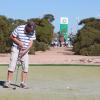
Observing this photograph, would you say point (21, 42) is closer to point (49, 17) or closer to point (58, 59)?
point (58, 59)

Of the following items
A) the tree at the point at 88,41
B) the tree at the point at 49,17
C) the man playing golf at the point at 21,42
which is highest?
the tree at the point at 49,17

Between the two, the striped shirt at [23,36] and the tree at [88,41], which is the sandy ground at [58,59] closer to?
the tree at [88,41]

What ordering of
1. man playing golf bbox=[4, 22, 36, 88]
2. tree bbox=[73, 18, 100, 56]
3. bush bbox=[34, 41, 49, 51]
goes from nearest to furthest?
man playing golf bbox=[4, 22, 36, 88], tree bbox=[73, 18, 100, 56], bush bbox=[34, 41, 49, 51]

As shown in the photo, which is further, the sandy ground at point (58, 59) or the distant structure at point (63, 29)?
the distant structure at point (63, 29)

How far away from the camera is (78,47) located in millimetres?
35156

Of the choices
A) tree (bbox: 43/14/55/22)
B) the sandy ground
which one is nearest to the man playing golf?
the sandy ground

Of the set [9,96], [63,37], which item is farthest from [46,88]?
[63,37]

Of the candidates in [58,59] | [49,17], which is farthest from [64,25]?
[58,59]

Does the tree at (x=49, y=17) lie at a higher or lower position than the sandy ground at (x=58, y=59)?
higher

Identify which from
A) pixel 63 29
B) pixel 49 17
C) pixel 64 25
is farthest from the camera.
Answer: pixel 63 29

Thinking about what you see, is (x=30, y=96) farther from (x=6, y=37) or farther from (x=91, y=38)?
(x=91, y=38)

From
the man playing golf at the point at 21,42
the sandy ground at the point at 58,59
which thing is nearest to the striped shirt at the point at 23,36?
the man playing golf at the point at 21,42

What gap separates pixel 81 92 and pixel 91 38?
80.0ft

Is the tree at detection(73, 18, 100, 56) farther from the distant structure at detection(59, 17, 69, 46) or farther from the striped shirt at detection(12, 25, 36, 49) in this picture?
the distant structure at detection(59, 17, 69, 46)
